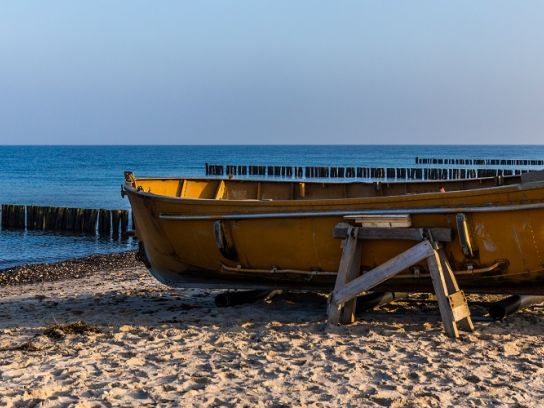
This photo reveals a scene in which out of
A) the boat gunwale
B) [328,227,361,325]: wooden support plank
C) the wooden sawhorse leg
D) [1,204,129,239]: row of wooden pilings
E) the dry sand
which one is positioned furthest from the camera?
[1,204,129,239]: row of wooden pilings

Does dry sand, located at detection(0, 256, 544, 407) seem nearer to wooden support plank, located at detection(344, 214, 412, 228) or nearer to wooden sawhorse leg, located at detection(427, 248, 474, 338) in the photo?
wooden sawhorse leg, located at detection(427, 248, 474, 338)

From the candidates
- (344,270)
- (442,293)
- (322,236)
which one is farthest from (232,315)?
(442,293)

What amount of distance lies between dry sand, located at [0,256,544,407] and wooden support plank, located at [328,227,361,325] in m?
0.19

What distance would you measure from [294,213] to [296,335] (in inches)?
63.3

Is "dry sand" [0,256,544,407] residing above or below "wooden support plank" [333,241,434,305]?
below

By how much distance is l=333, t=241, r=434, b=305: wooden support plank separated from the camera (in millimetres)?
8320

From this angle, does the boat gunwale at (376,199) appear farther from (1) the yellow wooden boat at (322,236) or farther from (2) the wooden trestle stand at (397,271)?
(2) the wooden trestle stand at (397,271)

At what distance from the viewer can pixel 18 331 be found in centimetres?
912

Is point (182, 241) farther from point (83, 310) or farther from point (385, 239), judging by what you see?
point (385, 239)

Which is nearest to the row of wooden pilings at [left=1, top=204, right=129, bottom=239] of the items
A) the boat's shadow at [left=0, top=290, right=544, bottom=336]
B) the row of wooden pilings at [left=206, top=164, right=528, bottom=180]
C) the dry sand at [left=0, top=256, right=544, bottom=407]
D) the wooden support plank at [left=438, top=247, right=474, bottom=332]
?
the boat's shadow at [left=0, top=290, right=544, bottom=336]

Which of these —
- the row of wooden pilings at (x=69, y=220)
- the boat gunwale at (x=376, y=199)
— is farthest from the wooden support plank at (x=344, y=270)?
the row of wooden pilings at (x=69, y=220)

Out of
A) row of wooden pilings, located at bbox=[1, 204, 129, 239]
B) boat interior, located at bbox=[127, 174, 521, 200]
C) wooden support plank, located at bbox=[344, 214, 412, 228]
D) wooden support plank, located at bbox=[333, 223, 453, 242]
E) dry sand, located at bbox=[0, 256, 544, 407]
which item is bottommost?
row of wooden pilings, located at bbox=[1, 204, 129, 239]

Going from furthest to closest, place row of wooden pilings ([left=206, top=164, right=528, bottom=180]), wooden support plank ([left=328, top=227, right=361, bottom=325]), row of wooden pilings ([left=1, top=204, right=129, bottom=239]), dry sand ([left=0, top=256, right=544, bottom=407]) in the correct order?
row of wooden pilings ([left=206, top=164, right=528, bottom=180]), row of wooden pilings ([left=1, top=204, right=129, bottom=239]), wooden support plank ([left=328, top=227, right=361, bottom=325]), dry sand ([left=0, top=256, right=544, bottom=407])

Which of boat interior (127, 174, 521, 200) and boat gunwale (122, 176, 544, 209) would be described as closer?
boat gunwale (122, 176, 544, 209)
